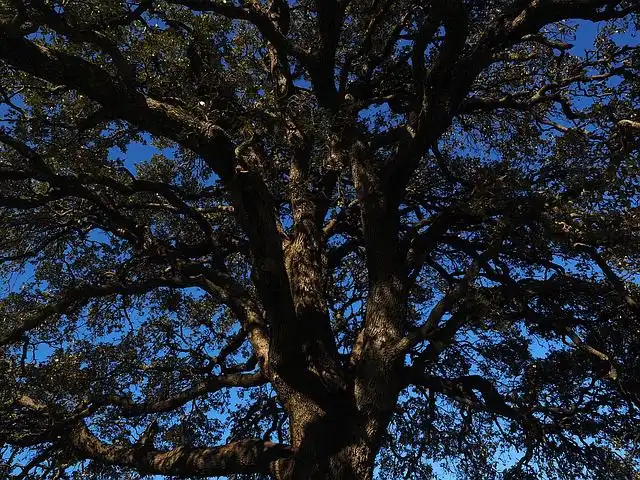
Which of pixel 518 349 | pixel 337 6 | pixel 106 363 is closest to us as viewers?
pixel 337 6

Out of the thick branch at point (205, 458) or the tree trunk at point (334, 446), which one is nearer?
the tree trunk at point (334, 446)

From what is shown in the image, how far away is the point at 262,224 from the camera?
6672 millimetres

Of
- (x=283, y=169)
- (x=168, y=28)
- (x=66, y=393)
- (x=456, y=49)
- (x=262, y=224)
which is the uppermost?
(x=168, y=28)

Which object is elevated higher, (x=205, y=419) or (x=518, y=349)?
(x=205, y=419)

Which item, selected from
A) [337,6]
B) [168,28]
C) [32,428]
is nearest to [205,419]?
[32,428]

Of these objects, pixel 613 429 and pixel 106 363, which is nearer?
pixel 613 429

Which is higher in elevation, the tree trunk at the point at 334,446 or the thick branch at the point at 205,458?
the thick branch at the point at 205,458

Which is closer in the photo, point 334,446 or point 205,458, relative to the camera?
point 334,446

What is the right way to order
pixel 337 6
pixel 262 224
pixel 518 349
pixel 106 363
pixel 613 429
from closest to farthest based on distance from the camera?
1. pixel 262 224
2. pixel 337 6
3. pixel 613 429
4. pixel 518 349
5. pixel 106 363

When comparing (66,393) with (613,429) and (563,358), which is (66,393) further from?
(613,429)

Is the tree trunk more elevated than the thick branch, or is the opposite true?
the thick branch

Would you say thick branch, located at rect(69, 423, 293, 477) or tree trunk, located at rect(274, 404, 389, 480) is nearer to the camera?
tree trunk, located at rect(274, 404, 389, 480)

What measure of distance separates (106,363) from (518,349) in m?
6.63

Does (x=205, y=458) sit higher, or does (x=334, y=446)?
(x=205, y=458)
